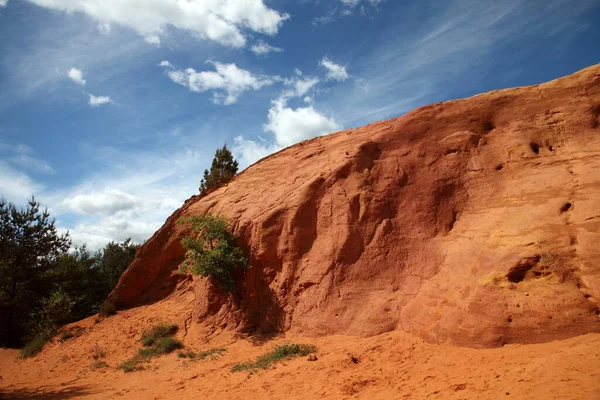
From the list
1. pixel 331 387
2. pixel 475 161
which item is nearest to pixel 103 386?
pixel 331 387

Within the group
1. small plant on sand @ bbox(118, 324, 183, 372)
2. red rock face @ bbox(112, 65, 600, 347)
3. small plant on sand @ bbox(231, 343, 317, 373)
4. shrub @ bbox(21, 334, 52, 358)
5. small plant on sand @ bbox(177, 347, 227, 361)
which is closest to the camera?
red rock face @ bbox(112, 65, 600, 347)

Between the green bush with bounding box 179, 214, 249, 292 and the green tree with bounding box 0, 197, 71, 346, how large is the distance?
9.38 meters

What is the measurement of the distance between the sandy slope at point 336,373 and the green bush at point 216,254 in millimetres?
1895

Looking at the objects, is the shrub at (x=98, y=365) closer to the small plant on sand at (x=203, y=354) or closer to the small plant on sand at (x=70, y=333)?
the small plant on sand at (x=203, y=354)

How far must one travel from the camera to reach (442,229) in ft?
35.0

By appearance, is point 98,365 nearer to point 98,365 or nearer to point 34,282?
point 98,365

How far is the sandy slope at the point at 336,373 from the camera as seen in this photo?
5875mm

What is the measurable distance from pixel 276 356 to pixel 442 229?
18.3 feet

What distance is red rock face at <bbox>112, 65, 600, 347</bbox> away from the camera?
7738 mm

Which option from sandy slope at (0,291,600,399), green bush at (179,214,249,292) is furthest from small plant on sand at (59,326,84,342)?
green bush at (179,214,249,292)

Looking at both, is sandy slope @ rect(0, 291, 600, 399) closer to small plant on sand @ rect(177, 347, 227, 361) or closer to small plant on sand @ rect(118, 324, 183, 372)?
small plant on sand @ rect(177, 347, 227, 361)

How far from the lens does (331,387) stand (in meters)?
7.58

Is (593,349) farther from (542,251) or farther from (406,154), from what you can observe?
(406,154)

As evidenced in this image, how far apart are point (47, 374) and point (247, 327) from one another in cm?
705
